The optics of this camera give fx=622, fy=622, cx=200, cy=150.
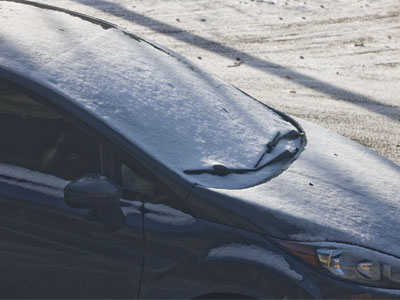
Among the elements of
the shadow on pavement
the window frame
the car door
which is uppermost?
the window frame

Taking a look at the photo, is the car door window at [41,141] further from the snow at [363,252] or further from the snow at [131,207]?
the snow at [363,252]

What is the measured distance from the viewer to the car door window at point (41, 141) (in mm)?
2875

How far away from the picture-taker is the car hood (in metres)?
2.69

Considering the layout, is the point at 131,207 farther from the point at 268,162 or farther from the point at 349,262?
the point at 349,262

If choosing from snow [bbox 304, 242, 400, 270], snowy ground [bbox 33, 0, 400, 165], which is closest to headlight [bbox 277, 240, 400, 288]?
snow [bbox 304, 242, 400, 270]

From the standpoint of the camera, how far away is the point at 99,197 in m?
2.65

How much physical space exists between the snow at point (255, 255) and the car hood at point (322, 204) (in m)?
0.09

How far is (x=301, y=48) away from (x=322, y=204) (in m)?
6.66

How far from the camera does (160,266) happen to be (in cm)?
270

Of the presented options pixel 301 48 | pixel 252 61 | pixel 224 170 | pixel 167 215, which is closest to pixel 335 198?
pixel 224 170

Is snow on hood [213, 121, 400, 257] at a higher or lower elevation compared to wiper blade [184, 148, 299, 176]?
lower

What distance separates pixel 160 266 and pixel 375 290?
36.1 inches

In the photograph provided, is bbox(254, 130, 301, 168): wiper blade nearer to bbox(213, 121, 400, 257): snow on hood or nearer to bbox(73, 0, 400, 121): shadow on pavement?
bbox(213, 121, 400, 257): snow on hood

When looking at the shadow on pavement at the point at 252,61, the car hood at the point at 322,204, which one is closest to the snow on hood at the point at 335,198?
the car hood at the point at 322,204
